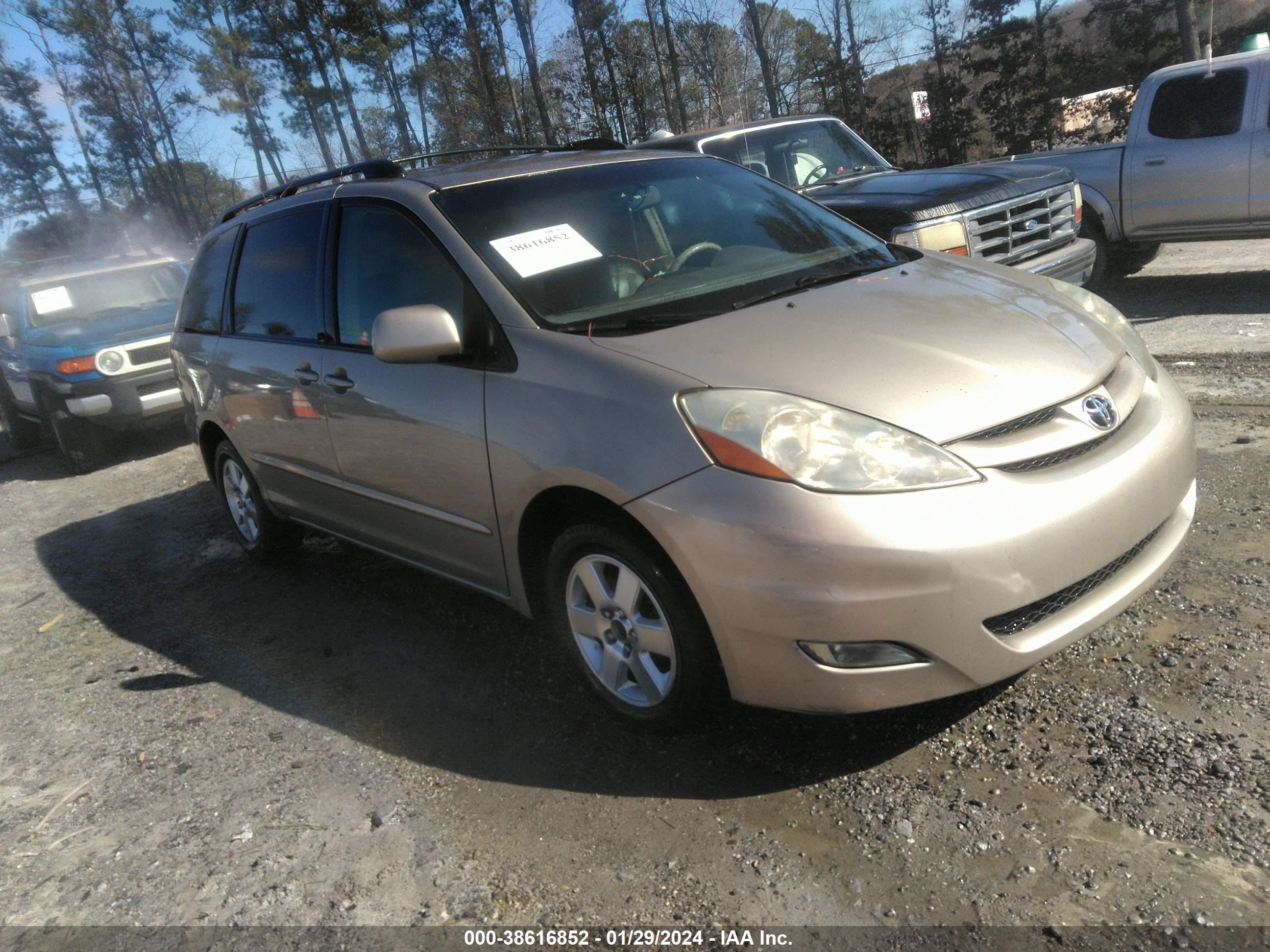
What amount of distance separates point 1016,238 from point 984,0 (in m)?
16.3

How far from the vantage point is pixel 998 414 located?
8.78ft

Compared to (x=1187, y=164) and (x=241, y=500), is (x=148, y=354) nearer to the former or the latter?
(x=241, y=500)

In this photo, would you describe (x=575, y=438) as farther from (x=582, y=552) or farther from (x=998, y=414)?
(x=998, y=414)

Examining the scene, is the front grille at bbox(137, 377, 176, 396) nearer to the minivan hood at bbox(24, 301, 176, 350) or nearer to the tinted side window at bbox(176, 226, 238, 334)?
the minivan hood at bbox(24, 301, 176, 350)

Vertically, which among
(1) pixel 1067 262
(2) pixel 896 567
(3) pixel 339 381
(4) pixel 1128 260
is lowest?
(4) pixel 1128 260

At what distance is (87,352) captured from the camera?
9.28 m

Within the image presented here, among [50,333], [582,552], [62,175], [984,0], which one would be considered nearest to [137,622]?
[582,552]

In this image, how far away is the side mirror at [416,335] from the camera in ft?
10.6

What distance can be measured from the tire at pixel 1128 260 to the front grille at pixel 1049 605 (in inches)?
306

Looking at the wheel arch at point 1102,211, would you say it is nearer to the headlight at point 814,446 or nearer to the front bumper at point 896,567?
the front bumper at point 896,567

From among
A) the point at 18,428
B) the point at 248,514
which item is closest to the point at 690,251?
the point at 248,514

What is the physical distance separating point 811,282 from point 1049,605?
141cm

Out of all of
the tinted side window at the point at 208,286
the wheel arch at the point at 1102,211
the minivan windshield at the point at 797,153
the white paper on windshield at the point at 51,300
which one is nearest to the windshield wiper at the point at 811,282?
the tinted side window at the point at 208,286

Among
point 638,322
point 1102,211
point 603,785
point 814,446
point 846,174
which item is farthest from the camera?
point 1102,211
